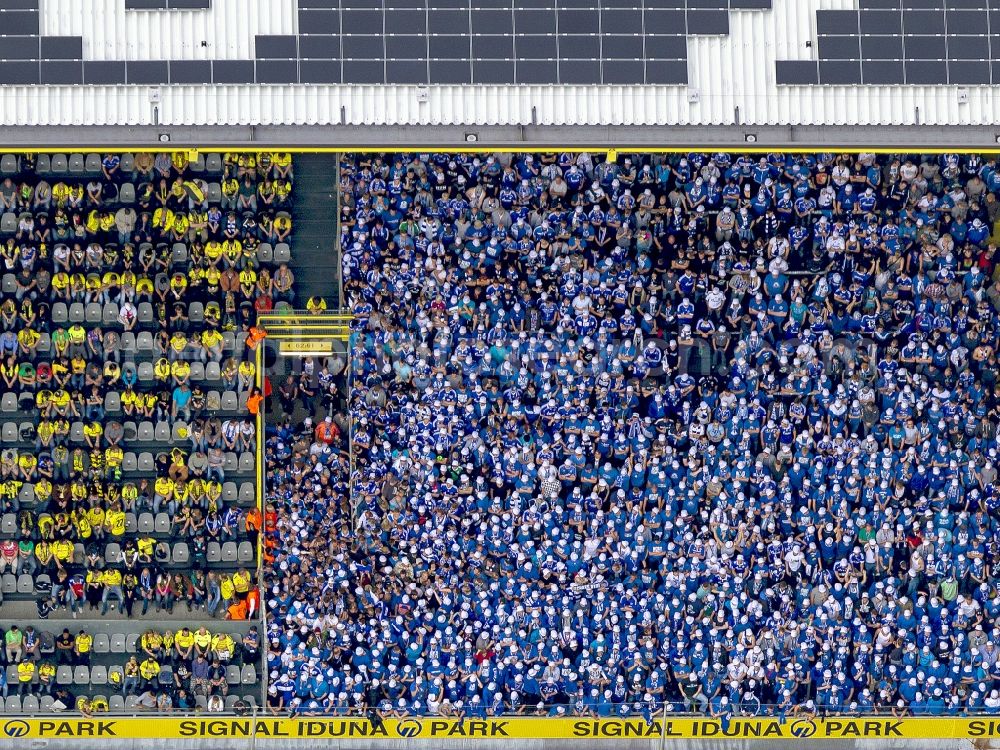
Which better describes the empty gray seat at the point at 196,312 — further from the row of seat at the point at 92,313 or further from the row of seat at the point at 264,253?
the row of seat at the point at 264,253

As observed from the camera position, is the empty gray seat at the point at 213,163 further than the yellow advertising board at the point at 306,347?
No

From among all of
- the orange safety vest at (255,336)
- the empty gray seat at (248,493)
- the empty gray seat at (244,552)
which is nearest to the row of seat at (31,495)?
the empty gray seat at (248,493)

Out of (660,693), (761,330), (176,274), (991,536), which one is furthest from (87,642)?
(991,536)

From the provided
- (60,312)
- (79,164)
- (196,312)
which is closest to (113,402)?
(60,312)

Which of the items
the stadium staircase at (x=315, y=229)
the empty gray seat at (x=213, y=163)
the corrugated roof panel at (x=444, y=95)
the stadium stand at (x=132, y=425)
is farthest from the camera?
the stadium staircase at (x=315, y=229)

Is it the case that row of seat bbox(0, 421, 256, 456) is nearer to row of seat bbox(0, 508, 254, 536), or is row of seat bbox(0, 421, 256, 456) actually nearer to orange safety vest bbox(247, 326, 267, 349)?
row of seat bbox(0, 508, 254, 536)

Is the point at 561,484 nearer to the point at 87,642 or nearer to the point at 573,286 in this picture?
the point at 573,286

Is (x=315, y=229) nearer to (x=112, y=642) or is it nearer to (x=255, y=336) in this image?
(x=255, y=336)
